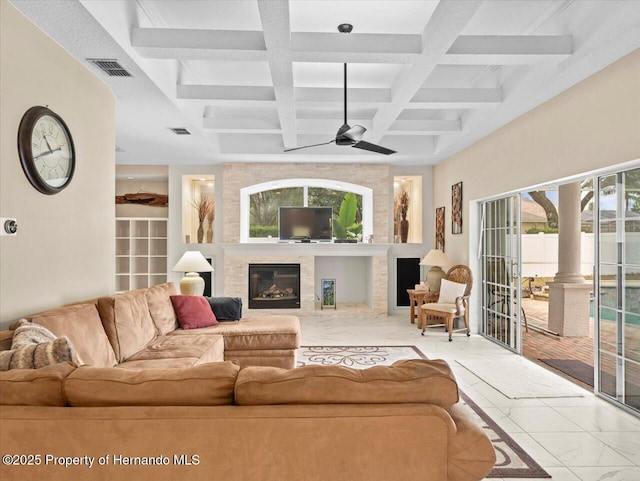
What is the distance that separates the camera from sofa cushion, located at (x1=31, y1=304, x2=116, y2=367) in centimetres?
264

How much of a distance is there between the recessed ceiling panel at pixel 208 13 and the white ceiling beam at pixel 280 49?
347mm

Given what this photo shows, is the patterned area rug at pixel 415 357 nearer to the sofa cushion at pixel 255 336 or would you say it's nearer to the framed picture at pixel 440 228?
the sofa cushion at pixel 255 336

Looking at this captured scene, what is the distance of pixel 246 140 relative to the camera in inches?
266

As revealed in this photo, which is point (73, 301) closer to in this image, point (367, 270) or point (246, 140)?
point (246, 140)

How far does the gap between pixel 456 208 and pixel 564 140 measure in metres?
2.80

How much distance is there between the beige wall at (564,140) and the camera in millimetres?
3309

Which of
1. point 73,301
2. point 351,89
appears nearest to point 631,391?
point 351,89

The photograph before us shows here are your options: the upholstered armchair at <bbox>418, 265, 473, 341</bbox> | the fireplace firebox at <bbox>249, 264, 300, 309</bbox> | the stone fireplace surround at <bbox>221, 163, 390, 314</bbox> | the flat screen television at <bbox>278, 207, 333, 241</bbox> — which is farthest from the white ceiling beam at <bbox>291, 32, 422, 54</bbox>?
the fireplace firebox at <bbox>249, 264, 300, 309</bbox>

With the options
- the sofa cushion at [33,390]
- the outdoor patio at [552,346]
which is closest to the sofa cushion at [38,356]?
the sofa cushion at [33,390]

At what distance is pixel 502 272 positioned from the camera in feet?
18.3

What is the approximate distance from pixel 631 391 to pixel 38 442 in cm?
385

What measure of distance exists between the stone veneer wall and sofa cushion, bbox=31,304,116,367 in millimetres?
4640

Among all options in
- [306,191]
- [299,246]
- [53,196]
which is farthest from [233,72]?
[306,191]

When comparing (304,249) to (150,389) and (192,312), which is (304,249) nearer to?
(192,312)
